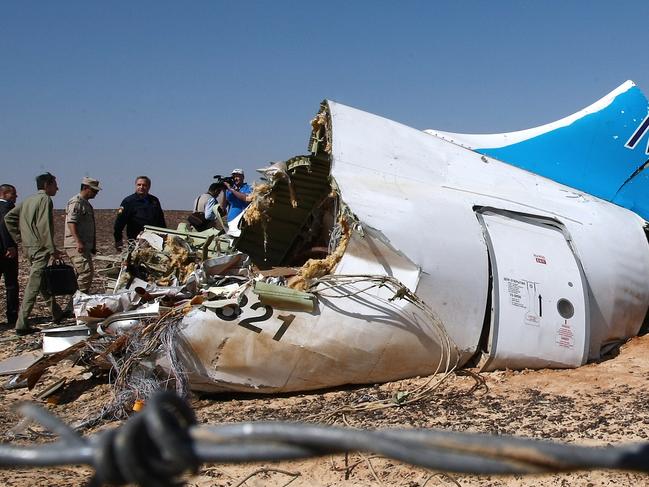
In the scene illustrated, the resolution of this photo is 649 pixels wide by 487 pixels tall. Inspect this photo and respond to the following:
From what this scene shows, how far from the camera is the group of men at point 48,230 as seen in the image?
8656 mm

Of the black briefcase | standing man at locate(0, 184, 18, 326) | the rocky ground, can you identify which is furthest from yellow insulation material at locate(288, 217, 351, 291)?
standing man at locate(0, 184, 18, 326)

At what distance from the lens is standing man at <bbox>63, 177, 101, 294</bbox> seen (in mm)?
8850

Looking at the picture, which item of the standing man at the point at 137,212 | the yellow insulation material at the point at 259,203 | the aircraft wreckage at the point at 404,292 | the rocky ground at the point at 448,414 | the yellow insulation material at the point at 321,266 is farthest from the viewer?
the standing man at the point at 137,212

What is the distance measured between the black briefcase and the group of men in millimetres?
230

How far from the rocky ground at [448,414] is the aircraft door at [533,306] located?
0.16m

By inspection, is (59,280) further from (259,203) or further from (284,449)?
(284,449)

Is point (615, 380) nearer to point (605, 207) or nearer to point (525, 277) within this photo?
point (525, 277)

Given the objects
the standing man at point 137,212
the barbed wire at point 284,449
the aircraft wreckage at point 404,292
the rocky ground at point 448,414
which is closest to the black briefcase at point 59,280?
the standing man at point 137,212

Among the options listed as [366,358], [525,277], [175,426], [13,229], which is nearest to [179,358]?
[366,358]

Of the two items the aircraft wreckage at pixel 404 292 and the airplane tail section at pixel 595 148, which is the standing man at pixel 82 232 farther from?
the airplane tail section at pixel 595 148

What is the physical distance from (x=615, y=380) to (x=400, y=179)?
2.46 meters

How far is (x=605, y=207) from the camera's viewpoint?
6.68 m

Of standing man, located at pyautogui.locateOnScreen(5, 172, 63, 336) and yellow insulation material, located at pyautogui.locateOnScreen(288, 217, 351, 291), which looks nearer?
yellow insulation material, located at pyautogui.locateOnScreen(288, 217, 351, 291)

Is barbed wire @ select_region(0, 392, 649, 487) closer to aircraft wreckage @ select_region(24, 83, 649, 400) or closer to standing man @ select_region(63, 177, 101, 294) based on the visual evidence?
aircraft wreckage @ select_region(24, 83, 649, 400)
